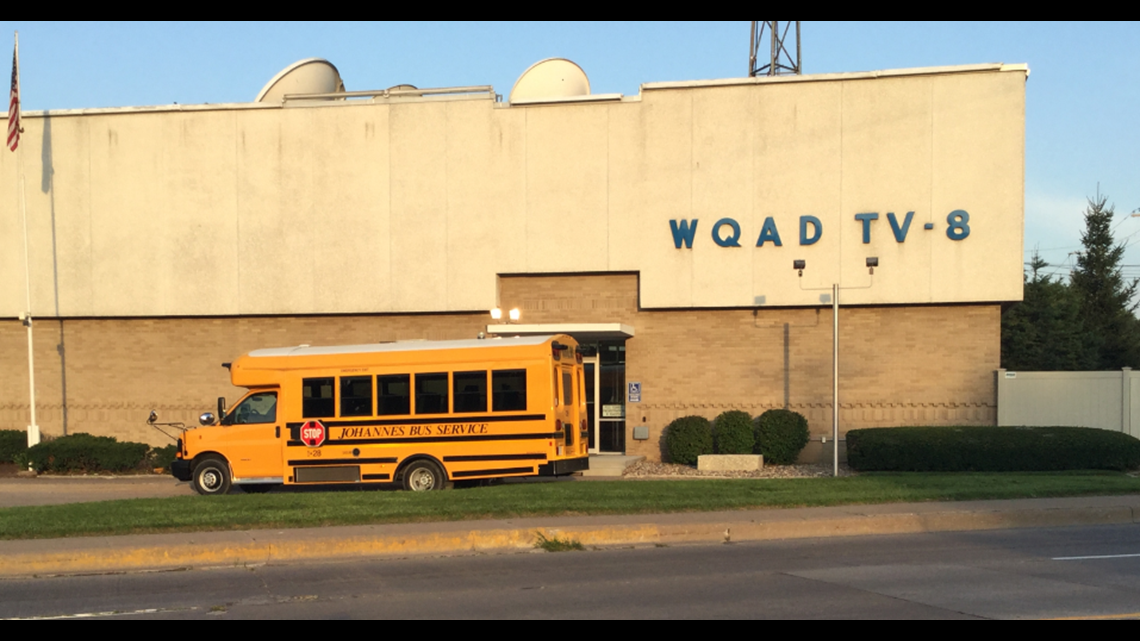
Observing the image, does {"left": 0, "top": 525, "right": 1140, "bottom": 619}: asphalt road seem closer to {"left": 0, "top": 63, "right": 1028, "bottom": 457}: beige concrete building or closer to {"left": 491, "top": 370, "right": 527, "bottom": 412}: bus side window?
{"left": 491, "top": 370, "right": 527, "bottom": 412}: bus side window

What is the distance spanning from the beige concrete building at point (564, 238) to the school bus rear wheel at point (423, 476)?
539cm

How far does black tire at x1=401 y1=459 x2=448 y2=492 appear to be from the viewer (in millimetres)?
18750

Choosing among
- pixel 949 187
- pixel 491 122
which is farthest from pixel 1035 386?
pixel 491 122

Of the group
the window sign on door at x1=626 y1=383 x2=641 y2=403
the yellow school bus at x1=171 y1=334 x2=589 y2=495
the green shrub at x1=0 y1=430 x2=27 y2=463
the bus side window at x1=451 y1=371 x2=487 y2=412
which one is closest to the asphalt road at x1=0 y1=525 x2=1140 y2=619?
the yellow school bus at x1=171 y1=334 x2=589 y2=495

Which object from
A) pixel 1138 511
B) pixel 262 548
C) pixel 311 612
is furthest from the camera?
pixel 1138 511

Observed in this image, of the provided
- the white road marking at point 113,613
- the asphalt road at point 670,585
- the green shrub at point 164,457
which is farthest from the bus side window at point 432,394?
the green shrub at point 164,457

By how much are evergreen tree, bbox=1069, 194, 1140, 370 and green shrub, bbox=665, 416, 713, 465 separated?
27.2m

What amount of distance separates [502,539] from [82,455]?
50.9 feet

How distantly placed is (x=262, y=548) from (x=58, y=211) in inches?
702

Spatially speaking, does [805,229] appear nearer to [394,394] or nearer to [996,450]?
[996,450]

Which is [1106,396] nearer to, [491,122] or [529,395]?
[529,395]

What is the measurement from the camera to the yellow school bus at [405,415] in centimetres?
1844

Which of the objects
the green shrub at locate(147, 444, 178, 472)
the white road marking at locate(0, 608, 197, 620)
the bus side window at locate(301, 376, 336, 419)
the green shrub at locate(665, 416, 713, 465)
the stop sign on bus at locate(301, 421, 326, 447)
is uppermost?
the bus side window at locate(301, 376, 336, 419)

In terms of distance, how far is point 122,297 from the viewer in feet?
88.0
